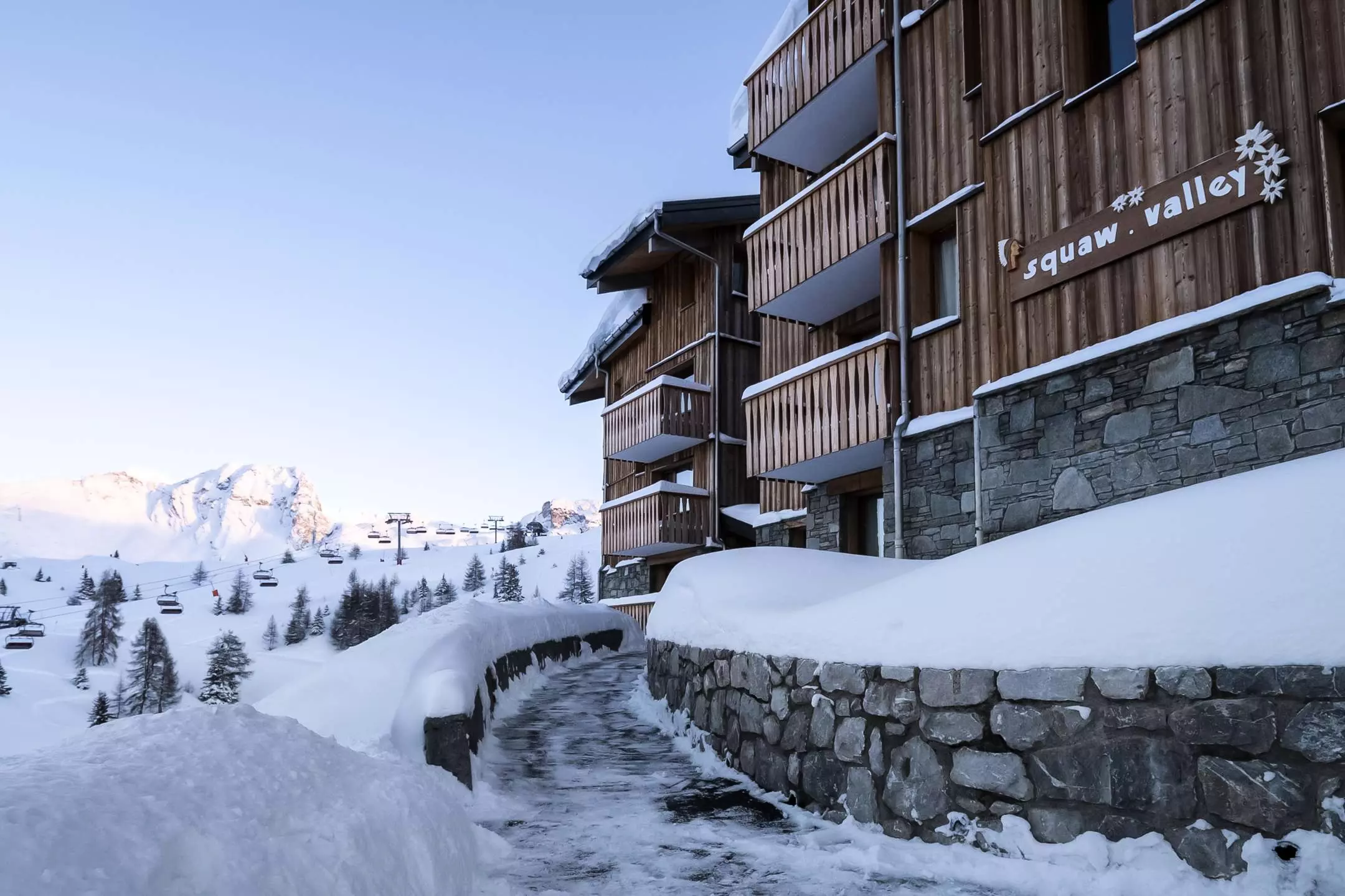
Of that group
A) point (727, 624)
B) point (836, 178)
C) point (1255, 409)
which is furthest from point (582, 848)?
point (836, 178)

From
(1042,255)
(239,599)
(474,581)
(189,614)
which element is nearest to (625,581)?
(1042,255)

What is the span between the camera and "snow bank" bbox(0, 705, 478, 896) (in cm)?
211

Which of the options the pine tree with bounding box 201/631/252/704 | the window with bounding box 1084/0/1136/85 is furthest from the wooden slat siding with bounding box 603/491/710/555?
the pine tree with bounding box 201/631/252/704

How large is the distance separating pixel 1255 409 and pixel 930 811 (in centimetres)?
403

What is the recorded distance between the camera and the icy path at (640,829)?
162 inches

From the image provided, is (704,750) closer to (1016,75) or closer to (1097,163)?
(1097,163)

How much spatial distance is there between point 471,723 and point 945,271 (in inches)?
284

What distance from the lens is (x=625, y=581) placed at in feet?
71.6

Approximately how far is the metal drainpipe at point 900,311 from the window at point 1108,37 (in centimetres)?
241

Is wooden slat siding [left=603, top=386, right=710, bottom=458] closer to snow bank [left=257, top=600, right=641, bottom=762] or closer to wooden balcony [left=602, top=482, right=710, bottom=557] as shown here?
wooden balcony [left=602, top=482, right=710, bottom=557]

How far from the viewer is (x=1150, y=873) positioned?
11.7 ft

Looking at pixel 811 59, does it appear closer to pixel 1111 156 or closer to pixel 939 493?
pixel 1111 156

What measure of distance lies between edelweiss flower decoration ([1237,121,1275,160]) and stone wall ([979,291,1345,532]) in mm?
1178

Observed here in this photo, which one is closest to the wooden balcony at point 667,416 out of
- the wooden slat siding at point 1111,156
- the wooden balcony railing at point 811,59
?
the wooden balcony railing at point 811,59
